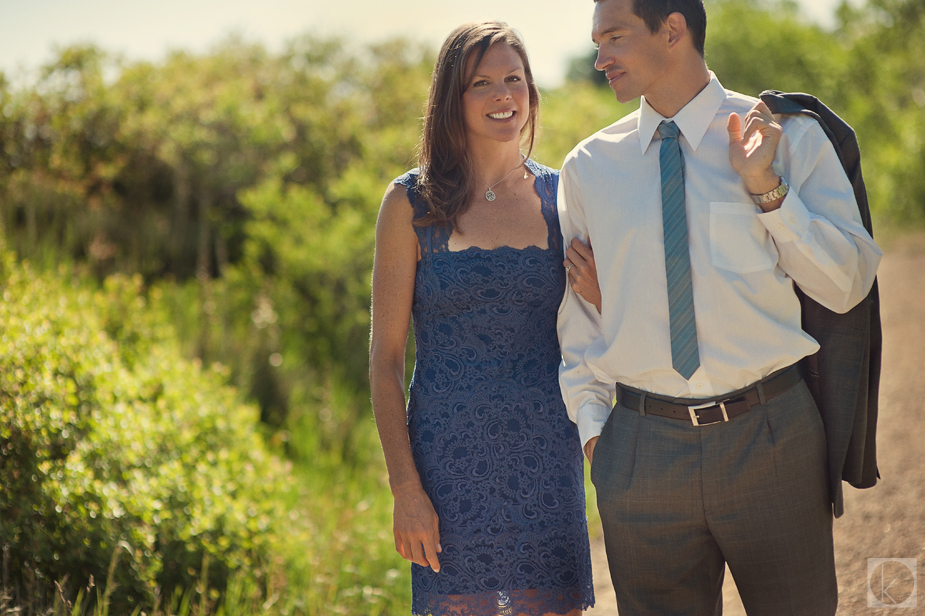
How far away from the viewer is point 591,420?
7.79 ft

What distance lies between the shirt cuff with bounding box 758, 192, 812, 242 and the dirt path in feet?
6.16

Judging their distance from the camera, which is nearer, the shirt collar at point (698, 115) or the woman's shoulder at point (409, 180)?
the shirt collar at point (698, 115)

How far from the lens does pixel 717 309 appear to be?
215cm

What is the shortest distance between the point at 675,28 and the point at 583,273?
77cm

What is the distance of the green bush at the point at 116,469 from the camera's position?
10.5ft

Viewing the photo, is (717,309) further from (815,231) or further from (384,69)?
(384,69)

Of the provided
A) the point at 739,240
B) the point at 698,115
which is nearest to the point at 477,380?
the point at 739,240

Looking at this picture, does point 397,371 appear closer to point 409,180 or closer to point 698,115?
point 409,180

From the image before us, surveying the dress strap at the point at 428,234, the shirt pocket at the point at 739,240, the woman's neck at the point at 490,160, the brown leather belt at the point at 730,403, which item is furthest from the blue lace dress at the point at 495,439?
the shirt pocket at the point at 739,240

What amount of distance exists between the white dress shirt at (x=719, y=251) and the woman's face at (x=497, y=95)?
15.7 inches

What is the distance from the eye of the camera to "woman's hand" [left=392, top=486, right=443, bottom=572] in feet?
7.98

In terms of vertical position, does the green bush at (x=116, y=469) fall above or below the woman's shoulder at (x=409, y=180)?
below

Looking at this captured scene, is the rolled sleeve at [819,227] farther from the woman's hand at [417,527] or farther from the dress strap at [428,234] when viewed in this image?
the woman's hand at [417,527]

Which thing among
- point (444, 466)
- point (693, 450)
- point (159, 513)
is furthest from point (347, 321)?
point (693, 450)
